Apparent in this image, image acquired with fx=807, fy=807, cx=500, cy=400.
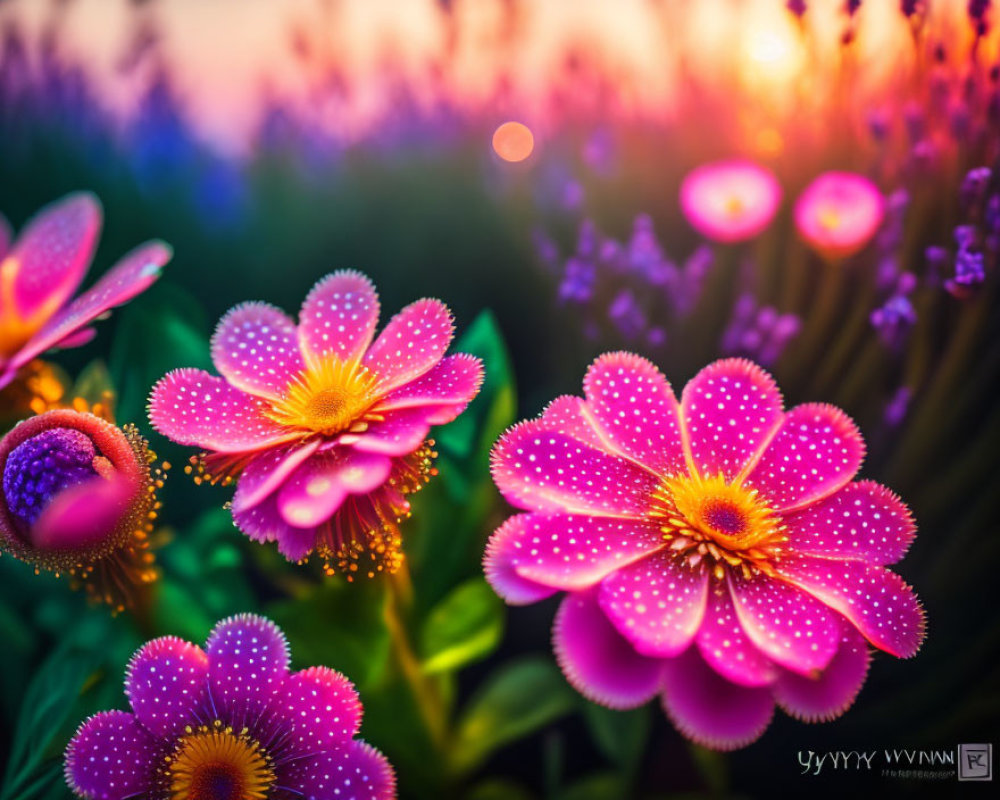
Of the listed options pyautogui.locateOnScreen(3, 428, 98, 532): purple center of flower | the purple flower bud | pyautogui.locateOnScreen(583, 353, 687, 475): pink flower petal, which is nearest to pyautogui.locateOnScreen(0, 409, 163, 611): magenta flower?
pyautogui.locateOnScreen(3, 428, 98, 532): purple center of flower

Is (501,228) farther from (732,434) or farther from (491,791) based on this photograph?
(491,791)

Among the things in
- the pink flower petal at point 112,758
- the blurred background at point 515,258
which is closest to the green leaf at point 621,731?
the blurred background at point 515,258

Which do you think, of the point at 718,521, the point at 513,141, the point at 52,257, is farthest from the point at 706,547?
the point at 52,257

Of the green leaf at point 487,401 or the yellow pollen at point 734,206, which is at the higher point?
the yellow pollen at point 734,206

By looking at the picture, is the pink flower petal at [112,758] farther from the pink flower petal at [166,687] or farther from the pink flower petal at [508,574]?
the pink flower petal at [508,574]

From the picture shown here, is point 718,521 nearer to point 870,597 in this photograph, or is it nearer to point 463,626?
point 870,597
